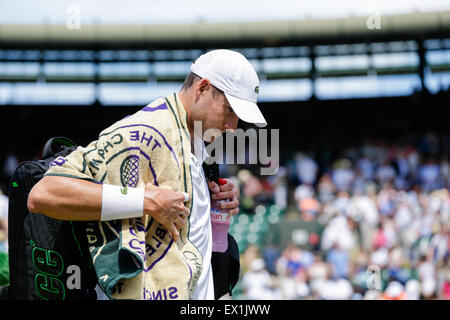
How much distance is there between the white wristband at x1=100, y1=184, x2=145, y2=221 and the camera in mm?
1597

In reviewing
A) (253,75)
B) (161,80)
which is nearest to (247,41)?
(161,80)

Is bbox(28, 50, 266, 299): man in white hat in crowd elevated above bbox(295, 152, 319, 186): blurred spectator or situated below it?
below

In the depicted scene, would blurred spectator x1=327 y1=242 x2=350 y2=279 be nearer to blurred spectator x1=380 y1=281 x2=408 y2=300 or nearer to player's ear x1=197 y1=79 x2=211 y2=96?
blurred spectator x1=380 y1=281 x2=408 y2=300

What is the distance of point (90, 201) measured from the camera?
5.20ft

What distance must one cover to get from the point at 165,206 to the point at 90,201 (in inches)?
8.2

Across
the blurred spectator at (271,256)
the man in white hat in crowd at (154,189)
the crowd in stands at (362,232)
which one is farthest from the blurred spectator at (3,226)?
the man in white hat in crowd at (154,189)

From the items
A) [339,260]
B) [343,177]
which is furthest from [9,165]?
[339,260]

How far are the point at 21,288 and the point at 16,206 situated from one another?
297mm

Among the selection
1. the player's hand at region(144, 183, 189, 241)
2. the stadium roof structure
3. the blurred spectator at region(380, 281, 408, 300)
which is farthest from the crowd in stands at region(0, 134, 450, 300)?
the player's hand at region(144, 183, 189, 241)

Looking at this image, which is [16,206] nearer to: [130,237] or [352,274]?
[130,237]

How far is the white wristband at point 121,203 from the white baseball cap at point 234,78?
436mm

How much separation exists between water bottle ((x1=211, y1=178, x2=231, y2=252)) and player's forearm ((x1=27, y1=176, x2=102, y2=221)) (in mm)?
535

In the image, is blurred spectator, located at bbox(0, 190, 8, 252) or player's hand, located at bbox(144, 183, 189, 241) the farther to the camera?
blurred spectator, located at bbox(0, 190, 8, 252)

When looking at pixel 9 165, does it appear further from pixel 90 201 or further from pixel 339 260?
pixel 90 201
